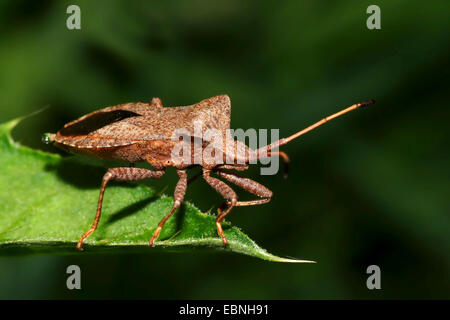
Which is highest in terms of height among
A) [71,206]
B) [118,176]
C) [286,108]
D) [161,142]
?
[286,108]

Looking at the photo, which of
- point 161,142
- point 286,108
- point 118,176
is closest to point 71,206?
point 118,176

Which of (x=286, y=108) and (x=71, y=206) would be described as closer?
(x=71, y=206)

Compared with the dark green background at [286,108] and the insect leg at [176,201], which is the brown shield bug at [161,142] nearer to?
the insect leg at [176,201]

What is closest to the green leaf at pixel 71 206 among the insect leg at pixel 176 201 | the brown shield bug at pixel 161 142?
the insect leg at pixel 176 201

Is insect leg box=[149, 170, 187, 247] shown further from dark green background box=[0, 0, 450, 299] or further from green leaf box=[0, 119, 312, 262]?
dark green background box=[0, 0, 450, 299]

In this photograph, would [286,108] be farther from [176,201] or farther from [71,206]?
[71,206]

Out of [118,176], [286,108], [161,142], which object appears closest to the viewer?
[118,176]
